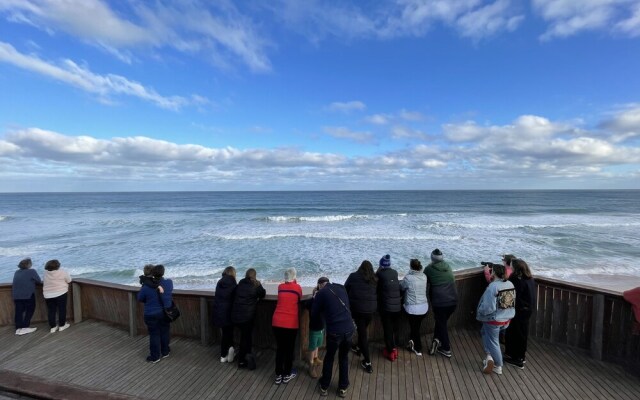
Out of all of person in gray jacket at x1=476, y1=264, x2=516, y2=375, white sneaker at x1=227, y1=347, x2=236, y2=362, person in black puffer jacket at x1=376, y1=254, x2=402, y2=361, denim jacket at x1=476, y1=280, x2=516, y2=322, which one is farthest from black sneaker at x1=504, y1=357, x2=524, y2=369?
white sneaker at x1=227, y1=347, x2=236, y2=362

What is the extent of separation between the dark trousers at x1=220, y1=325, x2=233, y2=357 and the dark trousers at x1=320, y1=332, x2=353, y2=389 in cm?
144

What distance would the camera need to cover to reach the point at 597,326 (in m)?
4.22

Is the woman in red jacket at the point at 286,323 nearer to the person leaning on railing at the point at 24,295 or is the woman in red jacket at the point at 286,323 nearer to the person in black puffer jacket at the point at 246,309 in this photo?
the person in black puffer jacket at the point at 246,309

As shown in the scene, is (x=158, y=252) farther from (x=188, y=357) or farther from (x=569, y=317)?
(x=569, y=317)

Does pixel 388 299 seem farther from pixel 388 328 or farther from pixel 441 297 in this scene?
pixel 441 297

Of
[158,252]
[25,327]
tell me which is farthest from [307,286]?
[158,252]

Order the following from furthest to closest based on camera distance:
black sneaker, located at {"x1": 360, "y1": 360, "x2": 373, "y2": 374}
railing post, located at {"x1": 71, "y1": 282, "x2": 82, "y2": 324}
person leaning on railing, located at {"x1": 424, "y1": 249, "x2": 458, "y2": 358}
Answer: railing post, located at {"x1": 71, "y1": 282, "x2": 82, "y2": 324} < person leaning on railing, located at {"x1": 424, "y1": 249, "x2": 458, "y2": 358} < black sneaker, located at {"x1": 360, "y1": 360, "x2": 373, "y2": 374}

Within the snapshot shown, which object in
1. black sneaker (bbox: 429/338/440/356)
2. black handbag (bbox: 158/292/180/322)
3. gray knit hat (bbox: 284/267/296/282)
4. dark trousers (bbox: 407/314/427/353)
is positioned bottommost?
black sneaker (bbox: 429/338/440/356)

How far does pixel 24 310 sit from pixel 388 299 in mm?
6203

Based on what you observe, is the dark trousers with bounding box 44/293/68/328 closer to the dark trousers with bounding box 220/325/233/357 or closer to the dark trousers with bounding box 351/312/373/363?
the dark trousers with bounding box 220/325/233/357

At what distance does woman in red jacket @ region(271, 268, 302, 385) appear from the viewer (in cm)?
378

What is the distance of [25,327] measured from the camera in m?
5.29

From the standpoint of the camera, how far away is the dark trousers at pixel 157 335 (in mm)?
4285

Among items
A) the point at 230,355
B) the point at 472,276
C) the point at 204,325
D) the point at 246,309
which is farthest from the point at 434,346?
the point at 204,325
